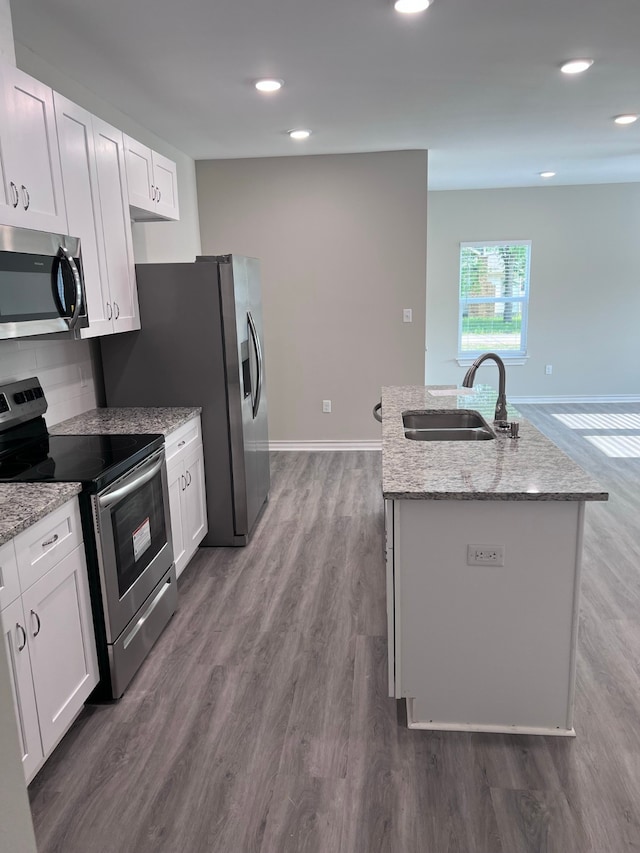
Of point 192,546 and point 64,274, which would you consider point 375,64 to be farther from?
point 192,546

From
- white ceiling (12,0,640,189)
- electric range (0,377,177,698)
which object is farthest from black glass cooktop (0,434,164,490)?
white ceiling (12,0,640,189)

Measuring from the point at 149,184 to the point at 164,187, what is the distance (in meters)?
0.25

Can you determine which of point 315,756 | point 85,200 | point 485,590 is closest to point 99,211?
point 85,200

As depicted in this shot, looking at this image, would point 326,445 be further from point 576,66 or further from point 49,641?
point 49,641

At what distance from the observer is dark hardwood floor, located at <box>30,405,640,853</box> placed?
5.73 feet

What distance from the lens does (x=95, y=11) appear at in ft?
8.06

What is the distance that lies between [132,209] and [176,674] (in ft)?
7.87

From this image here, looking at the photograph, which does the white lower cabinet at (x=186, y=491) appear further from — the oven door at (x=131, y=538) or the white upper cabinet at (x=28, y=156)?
the white upper cabinet at (x=28, y=156)

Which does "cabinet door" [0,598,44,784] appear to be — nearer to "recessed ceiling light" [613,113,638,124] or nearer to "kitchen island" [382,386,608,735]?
"kitchen island" [382,386,608,735]

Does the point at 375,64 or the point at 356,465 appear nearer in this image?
the point at 375,64

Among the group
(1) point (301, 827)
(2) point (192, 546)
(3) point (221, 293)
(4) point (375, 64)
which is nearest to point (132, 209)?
(3) point (221, 293)

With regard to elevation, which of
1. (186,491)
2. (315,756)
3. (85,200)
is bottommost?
(315,756)

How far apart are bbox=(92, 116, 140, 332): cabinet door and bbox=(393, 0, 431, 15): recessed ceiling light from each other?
4.56ft

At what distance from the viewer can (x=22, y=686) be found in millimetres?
1758
